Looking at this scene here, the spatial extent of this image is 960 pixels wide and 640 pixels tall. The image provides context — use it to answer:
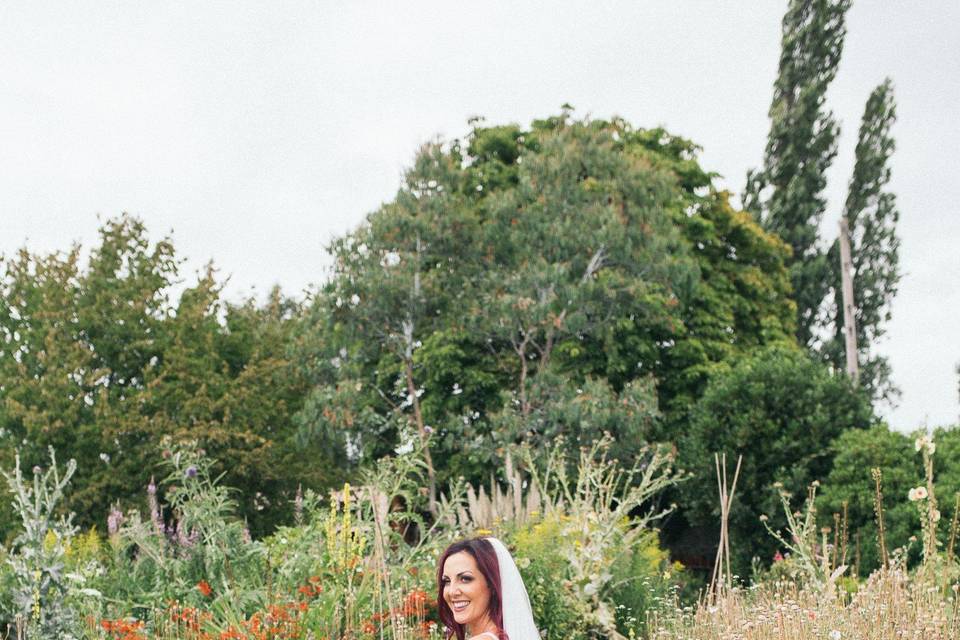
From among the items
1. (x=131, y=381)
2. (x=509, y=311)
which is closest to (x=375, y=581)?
(x=509, y=311)

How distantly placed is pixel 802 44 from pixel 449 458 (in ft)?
49.4

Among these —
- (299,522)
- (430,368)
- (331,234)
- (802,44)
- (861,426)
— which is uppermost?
(802,44)

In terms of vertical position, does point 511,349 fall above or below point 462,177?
below

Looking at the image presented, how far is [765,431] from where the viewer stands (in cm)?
1346

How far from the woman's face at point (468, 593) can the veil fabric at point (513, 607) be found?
0.22 ft

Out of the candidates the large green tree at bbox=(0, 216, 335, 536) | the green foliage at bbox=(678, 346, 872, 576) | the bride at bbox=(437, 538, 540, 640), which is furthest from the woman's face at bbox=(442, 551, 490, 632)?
the large green tree at bbox=(0, 216, 335, 536)

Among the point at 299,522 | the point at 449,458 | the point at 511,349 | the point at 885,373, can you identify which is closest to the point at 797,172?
the point at 885,373

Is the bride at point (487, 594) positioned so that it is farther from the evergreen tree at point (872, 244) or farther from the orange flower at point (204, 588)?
the evergreen tree at point (872, 244)

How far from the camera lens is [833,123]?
25500 mm

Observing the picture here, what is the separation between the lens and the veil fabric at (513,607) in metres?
3.67

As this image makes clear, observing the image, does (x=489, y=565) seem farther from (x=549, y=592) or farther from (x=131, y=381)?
(x=131, y=381)

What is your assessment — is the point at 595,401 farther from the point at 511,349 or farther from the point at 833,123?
the point at 833,123

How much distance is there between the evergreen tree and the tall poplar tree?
69 centimetres

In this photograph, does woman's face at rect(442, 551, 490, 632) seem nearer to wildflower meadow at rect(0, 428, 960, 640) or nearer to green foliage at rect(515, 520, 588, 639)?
wildflower meadow at rect(0, 428, 960, 640)
